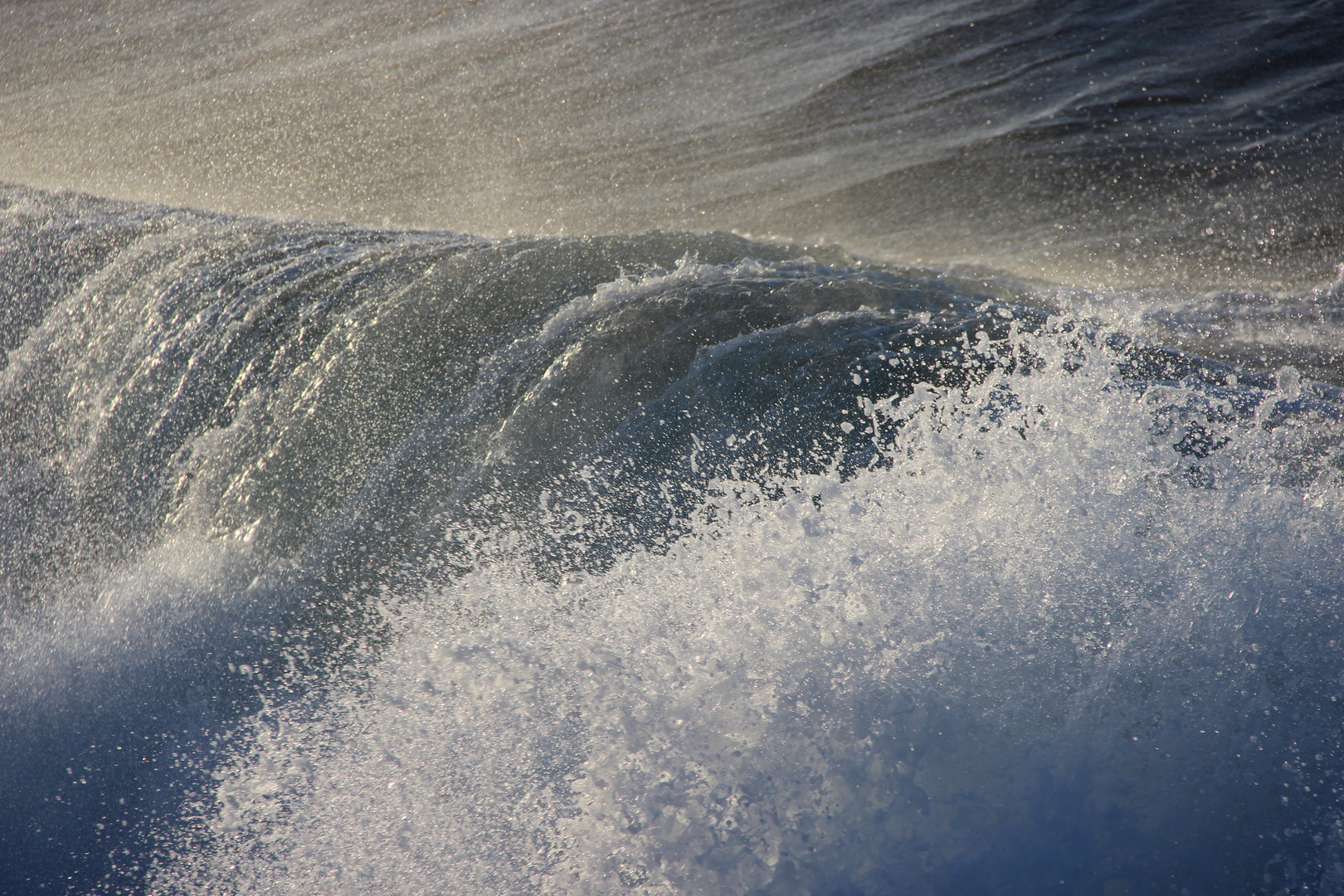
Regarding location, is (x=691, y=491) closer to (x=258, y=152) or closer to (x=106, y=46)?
(x=258, y=152)

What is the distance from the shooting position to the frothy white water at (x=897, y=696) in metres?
1.17

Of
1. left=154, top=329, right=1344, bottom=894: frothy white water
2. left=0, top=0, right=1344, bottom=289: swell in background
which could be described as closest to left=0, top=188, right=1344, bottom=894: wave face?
left=154, top=329, right=1344, bottom=894: frothy white water

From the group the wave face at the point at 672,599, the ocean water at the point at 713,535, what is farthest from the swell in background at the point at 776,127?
the wave face at the point at 672,599

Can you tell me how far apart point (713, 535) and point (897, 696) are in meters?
0.41

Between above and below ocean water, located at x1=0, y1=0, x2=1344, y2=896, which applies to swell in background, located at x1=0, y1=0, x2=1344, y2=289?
above

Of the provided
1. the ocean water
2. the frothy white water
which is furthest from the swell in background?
the frothy white water

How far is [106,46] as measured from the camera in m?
4.33

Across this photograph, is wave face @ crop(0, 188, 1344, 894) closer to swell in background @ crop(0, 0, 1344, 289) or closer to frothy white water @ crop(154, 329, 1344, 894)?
frothy white water @ crop(154, 329, 1344, 894)

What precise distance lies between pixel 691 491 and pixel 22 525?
5.09 feet

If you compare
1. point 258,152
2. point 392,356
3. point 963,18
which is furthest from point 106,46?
point 963,18

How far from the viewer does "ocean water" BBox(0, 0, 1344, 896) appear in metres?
1.21

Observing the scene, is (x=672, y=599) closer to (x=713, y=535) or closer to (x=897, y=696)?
(x=713, y=535)

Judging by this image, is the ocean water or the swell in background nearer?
the ocean water

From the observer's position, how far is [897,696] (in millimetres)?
1275
